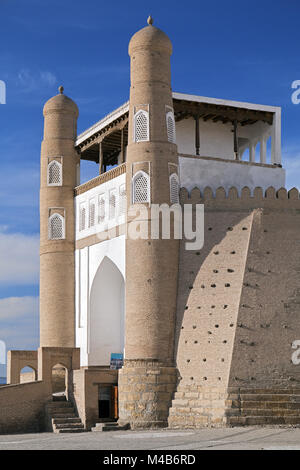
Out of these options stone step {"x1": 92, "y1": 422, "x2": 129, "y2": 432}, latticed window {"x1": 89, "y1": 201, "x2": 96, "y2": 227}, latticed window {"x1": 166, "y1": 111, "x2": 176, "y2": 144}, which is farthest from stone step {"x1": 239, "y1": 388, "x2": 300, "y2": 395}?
latticed window {"x1": 89, "y1": 201, "x2": 96, "y2": 227}

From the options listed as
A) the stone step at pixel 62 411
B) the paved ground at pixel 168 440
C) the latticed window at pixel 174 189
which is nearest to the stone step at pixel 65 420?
the stone step at pixel 62 411

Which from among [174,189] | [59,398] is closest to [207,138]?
[174,189]

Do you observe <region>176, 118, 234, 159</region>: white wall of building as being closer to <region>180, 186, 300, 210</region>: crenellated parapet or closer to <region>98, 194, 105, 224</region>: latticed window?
<region>98, 194, 105, 224</region>: latticed window

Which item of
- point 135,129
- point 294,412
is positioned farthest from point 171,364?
point 135,129

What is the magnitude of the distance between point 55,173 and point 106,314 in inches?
210

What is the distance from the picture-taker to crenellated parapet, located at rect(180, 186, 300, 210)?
24406 millimetres

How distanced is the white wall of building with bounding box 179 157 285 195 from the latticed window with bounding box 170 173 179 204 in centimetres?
37

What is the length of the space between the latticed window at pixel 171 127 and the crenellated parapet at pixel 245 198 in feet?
5.44

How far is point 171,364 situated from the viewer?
2355cm

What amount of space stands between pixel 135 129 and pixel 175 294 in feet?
16.2

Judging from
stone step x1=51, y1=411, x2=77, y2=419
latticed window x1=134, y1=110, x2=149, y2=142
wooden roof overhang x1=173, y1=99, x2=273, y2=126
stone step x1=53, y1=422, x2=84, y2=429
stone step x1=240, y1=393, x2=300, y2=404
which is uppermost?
wooden roof overhang x1=173, y1=99, x2=273, y2=126

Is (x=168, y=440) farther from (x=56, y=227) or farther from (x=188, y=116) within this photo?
(x=56, y=227)

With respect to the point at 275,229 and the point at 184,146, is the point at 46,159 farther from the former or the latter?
the point at 275,229

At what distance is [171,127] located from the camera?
25.0 meters
